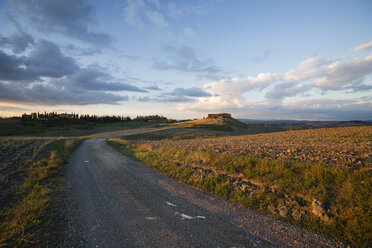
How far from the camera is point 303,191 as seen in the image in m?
5.62

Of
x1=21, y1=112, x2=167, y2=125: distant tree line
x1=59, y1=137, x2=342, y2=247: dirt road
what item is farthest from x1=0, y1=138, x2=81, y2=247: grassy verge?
x1=21, y1=112, x2=167, y2=125: distant tree line

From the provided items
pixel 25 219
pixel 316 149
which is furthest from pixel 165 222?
pixel 316 149

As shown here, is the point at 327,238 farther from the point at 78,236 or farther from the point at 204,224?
the point at 78,236

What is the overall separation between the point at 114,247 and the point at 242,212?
12.5 ft

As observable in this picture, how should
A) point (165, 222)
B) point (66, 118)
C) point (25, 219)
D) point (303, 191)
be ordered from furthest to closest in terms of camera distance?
point (66, 118) → point (303, 191) → point (165, 222) → point (25, 219)

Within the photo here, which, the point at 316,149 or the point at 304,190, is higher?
the point at 316,149

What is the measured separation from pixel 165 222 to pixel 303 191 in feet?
16.1

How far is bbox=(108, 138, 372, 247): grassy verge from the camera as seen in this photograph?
418 cm

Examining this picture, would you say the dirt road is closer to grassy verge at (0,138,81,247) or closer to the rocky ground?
grassy verge at (0,138,81,247)

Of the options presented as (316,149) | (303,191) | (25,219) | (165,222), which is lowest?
(165,222)

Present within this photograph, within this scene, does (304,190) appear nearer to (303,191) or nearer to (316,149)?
(303,191)

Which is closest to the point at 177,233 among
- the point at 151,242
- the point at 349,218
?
the point at 151,242

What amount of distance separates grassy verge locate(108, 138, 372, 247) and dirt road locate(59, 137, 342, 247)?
531 millimetres

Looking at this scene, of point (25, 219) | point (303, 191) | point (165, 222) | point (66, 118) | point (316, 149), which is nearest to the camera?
point (25, 219)
